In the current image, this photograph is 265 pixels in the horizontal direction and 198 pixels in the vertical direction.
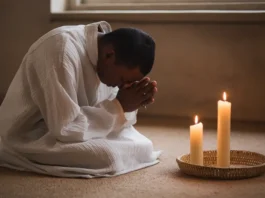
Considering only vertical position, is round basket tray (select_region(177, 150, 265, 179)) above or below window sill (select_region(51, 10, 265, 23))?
below

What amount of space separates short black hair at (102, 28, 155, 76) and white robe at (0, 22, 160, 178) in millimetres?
86

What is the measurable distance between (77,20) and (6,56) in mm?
382

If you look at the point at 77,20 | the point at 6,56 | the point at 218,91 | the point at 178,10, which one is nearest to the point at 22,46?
the point at 6,56

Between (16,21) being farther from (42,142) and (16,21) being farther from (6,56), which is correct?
(42,142)

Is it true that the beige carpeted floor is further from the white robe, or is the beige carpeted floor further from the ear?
the ear

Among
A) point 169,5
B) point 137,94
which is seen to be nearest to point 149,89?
point 137,94

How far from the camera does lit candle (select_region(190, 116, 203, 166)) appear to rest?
1.43 m

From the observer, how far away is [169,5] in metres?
2.62

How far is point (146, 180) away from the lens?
55.7 inches

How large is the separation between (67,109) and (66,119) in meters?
0.02

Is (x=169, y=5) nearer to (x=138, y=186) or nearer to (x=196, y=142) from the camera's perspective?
(x=196, y=142)

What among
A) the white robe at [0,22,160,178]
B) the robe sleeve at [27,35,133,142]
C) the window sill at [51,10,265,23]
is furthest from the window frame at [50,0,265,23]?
the robe sleeve at [27,35,133,142]

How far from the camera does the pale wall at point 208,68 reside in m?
2.40

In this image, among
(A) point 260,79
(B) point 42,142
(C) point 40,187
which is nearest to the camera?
(C) point 40,187
